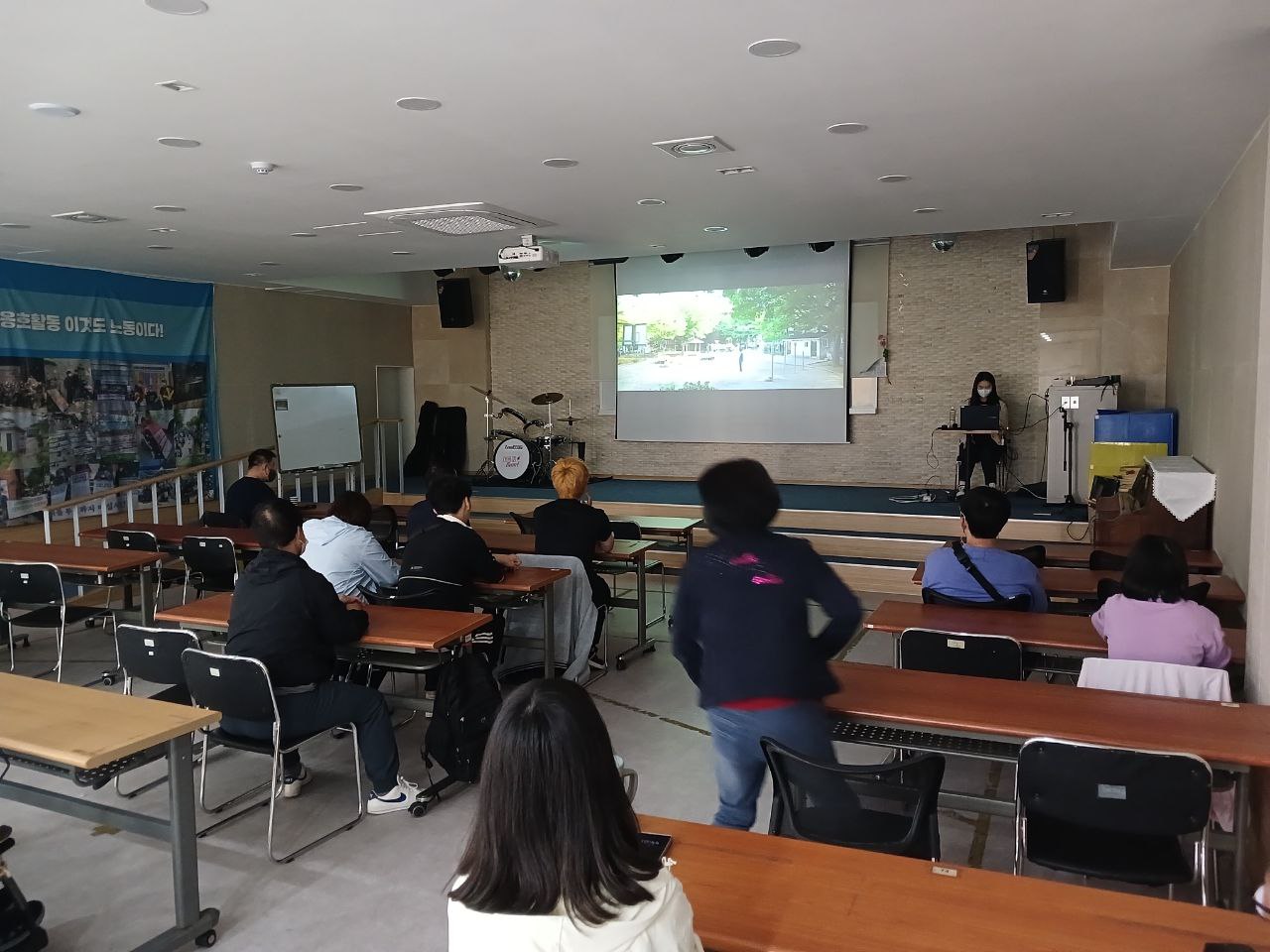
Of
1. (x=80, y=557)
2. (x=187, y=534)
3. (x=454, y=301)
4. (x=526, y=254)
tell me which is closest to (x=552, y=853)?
(x=80, y=557)

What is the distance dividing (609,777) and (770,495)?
3.92 feet

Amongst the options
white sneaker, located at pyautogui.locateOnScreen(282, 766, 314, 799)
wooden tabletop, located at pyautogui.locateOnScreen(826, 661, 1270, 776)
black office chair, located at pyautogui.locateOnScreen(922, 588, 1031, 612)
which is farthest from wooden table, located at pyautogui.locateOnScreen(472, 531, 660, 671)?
wooden tabletop, located at pyautogui.locateOnScreen(826, 661, 1270, 776)

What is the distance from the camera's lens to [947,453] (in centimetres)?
1038

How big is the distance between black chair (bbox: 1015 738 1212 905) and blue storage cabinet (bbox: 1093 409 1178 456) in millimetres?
5591

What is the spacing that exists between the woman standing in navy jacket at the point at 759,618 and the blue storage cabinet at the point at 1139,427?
6.03 meters

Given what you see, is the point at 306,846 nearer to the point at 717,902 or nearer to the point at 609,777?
the point at 717,902

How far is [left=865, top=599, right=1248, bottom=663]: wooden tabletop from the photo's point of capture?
3.43 meters

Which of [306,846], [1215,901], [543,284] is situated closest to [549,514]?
[306,846]

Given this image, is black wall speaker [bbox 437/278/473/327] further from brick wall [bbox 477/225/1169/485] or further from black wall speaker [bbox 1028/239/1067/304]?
black wall speaker [bbox 1028/239/1067/304]

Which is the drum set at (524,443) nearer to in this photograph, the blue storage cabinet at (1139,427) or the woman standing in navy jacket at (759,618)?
the blue storage cabinet at (1139,427)

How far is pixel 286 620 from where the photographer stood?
340cm

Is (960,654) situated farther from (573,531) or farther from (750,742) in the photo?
(573,531)

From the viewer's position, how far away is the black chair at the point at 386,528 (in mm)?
7291

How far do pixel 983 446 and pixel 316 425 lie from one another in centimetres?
732
